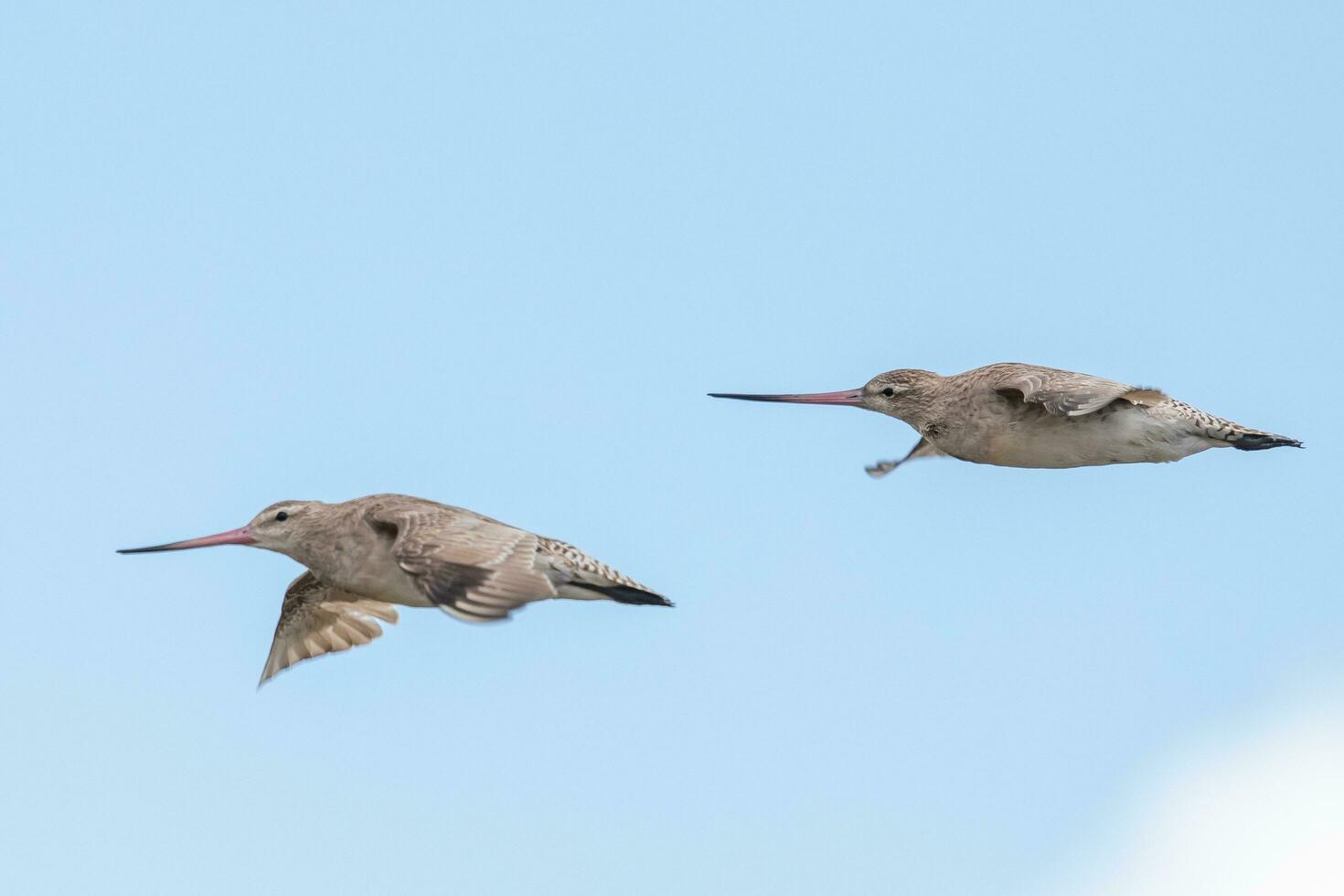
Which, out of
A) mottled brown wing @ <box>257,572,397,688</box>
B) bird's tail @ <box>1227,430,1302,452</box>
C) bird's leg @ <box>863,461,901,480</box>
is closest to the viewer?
bird's tail @ <box>1227,430,1302,452</box>

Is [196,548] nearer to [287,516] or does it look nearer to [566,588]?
[287,516]

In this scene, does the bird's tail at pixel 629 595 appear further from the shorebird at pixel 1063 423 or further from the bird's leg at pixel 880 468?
the bird's leg at pixel 880 468

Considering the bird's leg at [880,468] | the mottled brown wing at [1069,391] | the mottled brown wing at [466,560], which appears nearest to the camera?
the mottled brown wing at [466,560]

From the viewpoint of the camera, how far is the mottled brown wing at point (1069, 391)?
721 inches

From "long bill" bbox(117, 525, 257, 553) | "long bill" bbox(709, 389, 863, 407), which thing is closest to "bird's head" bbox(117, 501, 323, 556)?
"long bill" bbox(117, 525, 257, 553)

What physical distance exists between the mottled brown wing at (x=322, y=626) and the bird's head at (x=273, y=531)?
1279 mm

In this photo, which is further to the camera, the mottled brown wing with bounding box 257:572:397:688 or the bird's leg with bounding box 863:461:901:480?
the bird's leg with bounding box 863:461:901:480

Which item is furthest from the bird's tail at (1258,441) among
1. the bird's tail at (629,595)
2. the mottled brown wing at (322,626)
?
the mottled brown wing at (322,626)

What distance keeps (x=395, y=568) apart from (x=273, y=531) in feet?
5.14

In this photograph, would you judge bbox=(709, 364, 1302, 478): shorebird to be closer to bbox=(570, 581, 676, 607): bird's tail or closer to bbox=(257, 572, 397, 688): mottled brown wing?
bbox=(570, 581, 676, 607): bird's tail

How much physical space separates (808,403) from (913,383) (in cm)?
150

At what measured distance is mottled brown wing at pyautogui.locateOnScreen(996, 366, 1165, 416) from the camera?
1831 cm

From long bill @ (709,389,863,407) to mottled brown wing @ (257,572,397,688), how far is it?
13.7 ft

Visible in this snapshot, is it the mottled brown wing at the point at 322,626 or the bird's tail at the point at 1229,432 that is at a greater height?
the bird's tail at the point at 1229,432
